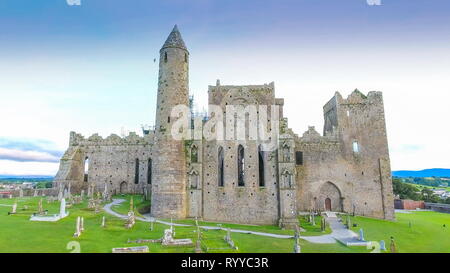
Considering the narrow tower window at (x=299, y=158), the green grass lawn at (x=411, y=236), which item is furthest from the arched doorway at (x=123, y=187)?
the green grass lawn at (x=411, y=236)

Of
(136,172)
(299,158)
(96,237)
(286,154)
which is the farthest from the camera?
(136,172)

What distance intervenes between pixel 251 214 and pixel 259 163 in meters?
5.69

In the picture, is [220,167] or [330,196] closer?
[220,167]

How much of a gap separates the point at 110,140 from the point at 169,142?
60.9 feet

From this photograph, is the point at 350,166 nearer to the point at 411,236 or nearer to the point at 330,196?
the point at 330,196

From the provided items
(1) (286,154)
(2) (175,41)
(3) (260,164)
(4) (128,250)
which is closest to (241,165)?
(3) (260,164)

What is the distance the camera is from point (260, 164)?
3075cm

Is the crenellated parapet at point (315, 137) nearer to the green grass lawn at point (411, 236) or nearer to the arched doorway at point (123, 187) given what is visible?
the green grass lawn at point (411, 236)

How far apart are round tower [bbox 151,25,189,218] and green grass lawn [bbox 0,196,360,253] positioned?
413 cm

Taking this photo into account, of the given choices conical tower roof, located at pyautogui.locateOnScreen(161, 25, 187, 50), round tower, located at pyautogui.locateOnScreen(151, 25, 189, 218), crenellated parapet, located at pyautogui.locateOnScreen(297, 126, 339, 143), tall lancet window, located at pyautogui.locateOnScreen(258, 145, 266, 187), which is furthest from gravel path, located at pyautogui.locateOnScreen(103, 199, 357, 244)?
conical tower roof, located at pyautogui.locateOnScreen(161, 25, 187, 50)

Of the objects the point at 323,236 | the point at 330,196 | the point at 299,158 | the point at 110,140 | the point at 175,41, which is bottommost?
the point at 323,236

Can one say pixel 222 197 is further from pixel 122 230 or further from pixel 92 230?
pixel 92 230

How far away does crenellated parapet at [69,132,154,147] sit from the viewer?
Answer: 4194 cm

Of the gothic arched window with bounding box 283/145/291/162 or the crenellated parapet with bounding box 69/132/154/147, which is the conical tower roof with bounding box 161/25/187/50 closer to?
the gothic arched window with bounding box 283/145/291/162
